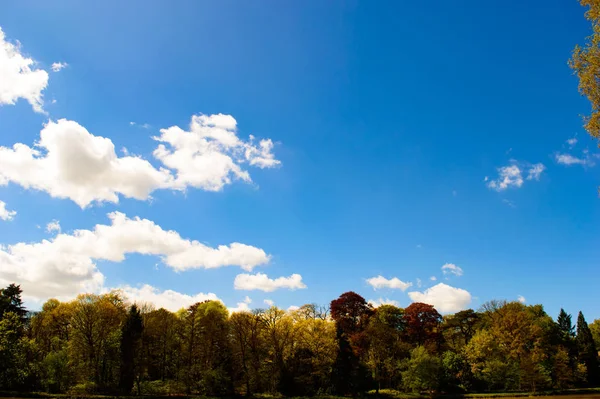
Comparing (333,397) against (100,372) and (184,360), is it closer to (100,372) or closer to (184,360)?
(184,360)

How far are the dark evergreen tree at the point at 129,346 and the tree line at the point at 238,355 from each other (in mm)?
130

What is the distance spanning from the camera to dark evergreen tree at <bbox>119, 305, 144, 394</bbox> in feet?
161

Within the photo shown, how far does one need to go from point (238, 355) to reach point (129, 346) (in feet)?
48.5

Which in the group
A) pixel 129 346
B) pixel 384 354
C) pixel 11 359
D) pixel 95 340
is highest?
pixel 95 340

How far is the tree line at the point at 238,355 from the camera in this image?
49.2 meters

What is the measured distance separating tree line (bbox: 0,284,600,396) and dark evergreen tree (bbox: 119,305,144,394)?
130mm

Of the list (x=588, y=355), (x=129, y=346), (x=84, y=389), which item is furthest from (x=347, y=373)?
(x=588, y=355)

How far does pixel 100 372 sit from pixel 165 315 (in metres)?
11.2

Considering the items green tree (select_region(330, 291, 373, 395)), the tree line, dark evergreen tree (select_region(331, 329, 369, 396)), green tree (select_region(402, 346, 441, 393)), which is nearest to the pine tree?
the tree line

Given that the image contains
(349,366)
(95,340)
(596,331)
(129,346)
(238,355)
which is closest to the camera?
(129,346)

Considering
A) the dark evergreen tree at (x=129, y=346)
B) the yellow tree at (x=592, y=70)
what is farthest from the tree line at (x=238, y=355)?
the yellow tree at (x=592, y=70)

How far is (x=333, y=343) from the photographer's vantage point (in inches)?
2186

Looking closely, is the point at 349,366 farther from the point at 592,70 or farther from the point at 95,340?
the point at 592,70

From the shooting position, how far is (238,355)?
54.2 meters
